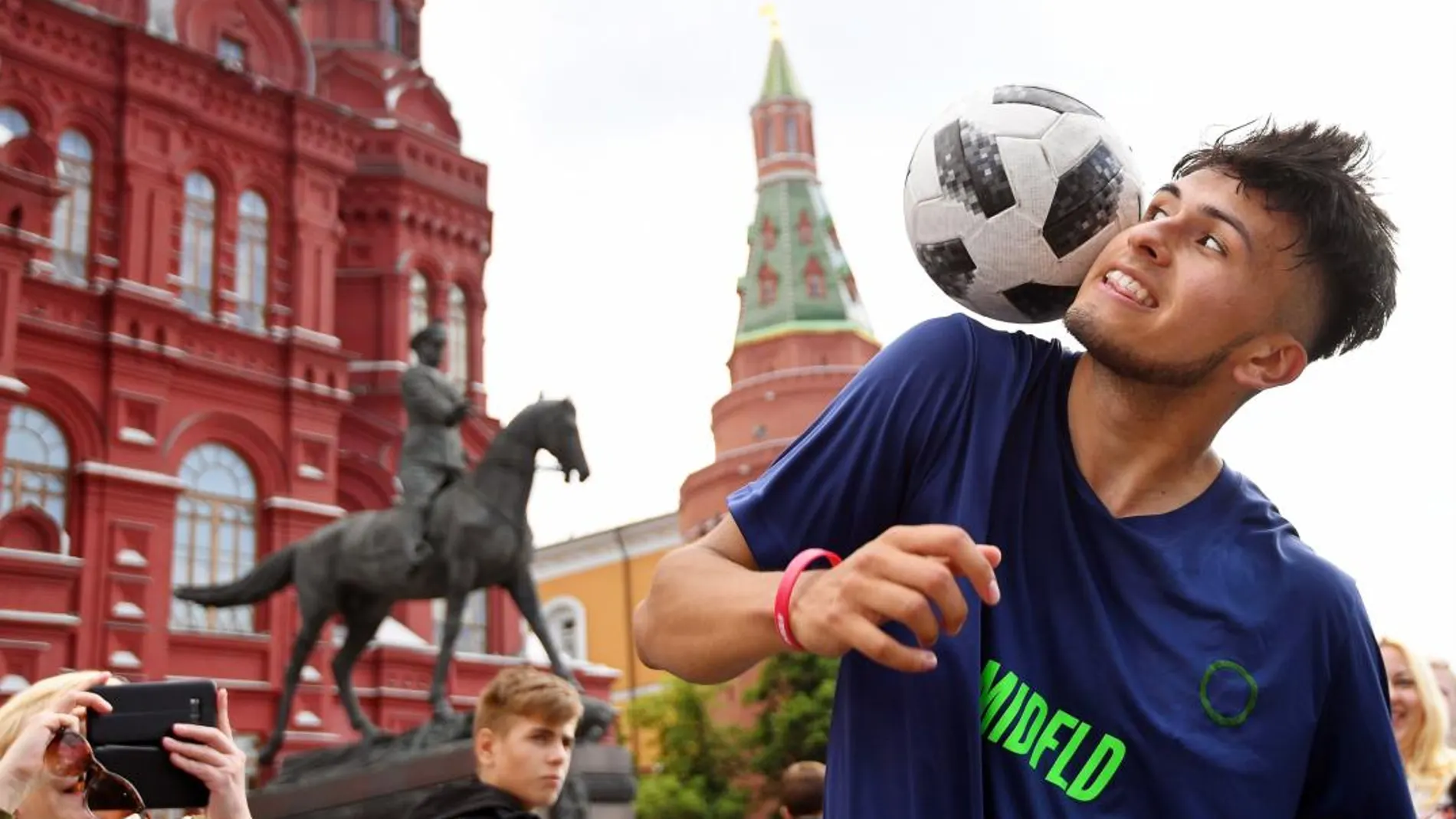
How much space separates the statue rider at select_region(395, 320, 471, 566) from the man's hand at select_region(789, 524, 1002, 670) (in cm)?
1099

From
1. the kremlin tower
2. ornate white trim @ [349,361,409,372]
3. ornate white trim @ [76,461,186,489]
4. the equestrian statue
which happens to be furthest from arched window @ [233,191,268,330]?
the kremlin tower

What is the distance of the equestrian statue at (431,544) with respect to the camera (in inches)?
445

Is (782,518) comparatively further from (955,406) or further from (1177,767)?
(1177,767)

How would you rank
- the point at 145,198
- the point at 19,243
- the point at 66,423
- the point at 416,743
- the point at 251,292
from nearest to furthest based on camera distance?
the point at 416,743
the point at 19,243
the point at 66,423
the point at 145,198
the point at 251,292

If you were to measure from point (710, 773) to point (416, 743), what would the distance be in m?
14.2

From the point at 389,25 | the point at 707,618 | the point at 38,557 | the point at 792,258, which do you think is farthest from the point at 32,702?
the point at 792,258

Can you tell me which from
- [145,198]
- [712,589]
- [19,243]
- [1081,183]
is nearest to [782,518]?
[712,589]

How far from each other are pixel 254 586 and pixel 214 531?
8.05 meters

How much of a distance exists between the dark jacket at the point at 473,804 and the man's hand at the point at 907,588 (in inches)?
82.9

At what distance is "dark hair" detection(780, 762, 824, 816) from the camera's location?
16.3 ft

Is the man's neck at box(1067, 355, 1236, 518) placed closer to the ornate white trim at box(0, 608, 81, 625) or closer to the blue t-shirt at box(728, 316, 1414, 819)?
the blue t-shirt at box(728, 316, 1414, 819)

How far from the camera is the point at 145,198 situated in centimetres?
2069

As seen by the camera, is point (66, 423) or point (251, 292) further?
point (251, 292)

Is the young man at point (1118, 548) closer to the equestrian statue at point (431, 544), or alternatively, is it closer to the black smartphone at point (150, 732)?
the black smartphone at point (150, 732)
